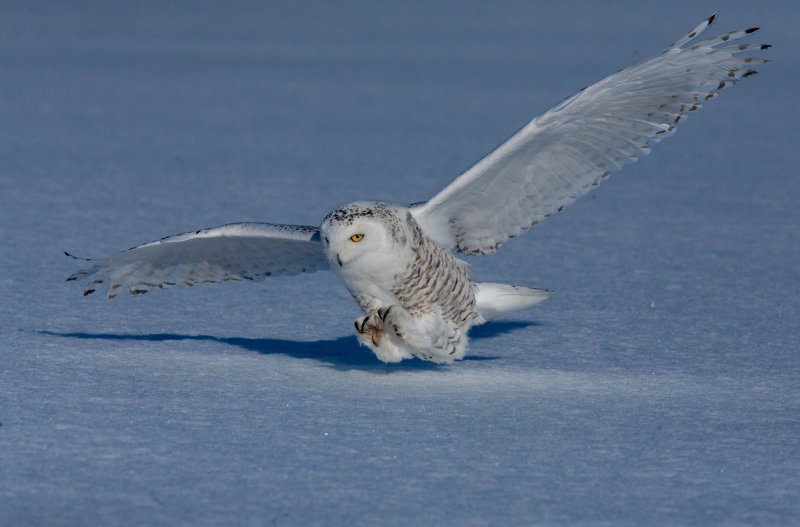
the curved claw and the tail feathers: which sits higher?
the tail feathers

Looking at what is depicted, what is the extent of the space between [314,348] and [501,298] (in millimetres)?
691

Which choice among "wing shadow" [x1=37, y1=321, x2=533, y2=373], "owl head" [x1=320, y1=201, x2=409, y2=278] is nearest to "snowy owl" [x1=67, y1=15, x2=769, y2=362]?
"owl head" [x1=320, y1=201, x2=409, y2=278]

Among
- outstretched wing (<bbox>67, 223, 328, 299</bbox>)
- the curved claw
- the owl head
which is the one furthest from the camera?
outstretched wing (<bbox>67, 223, 328, 299</bbox>)

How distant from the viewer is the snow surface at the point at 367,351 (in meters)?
2.61

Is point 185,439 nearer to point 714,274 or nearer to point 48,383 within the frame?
point 48,383

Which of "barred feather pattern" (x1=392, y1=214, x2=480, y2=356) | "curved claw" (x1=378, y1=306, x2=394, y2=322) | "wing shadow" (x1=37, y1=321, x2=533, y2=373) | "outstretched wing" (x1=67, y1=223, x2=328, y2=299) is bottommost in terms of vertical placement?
"wing shadow" (x1=37, y1=321, x2=533, y2=373)

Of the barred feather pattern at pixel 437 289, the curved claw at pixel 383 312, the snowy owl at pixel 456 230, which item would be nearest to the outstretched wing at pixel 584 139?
the snowy owl at pixel 456 230

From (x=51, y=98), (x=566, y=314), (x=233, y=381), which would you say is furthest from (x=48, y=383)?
(x=51, y=98)

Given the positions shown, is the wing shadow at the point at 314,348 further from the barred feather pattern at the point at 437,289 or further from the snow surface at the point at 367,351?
the barred feather pattern at the point at 437,289

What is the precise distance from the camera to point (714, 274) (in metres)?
5.29

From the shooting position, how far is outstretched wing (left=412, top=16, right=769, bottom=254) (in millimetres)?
3547

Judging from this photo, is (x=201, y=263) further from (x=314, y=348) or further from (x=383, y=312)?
(x=383, y=312)

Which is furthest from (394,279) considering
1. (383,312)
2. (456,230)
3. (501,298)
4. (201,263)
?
(201,263)

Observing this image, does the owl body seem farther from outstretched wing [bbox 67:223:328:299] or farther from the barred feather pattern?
outstretched wing [bbox 67:223:328:299]
